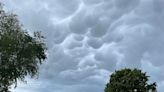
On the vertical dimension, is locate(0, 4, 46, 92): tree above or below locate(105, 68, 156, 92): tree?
below

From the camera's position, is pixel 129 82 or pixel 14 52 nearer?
pixel 14 52

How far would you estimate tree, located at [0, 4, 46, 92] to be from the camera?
215 ft

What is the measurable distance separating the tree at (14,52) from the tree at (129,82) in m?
38.7

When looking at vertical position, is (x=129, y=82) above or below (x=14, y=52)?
above

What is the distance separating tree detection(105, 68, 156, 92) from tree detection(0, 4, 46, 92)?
1524 inches

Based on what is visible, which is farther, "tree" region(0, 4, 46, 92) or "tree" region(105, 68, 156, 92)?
"tree" region(105, 68, 156, 92)

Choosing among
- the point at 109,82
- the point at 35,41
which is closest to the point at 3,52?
the point at 35,41

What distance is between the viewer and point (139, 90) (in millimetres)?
105875

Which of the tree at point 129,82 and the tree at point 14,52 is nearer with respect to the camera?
the tree at point 14,52

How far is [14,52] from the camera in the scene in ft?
218

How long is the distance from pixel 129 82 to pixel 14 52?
45265 millimetres

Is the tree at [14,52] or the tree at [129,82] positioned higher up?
the tree at [129,82]

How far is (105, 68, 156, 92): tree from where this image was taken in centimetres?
10550

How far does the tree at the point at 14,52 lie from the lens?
65.6 meters
